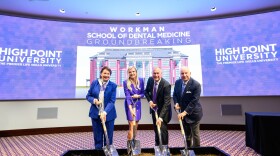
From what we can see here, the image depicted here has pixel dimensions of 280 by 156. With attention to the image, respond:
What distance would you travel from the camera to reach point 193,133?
220 centimetres

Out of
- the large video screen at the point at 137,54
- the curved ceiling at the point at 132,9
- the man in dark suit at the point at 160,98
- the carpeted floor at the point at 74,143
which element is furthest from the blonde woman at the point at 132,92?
the curved ceiling at the point at 132,9

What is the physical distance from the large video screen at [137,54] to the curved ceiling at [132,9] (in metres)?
0.20

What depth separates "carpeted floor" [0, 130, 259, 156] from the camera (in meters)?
2.94

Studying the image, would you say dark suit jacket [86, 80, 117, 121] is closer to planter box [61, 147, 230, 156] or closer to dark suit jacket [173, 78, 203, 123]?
dark suit jacket [173, 78, 203, 123]

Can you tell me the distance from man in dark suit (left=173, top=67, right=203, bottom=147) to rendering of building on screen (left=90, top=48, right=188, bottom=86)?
2.55 meters

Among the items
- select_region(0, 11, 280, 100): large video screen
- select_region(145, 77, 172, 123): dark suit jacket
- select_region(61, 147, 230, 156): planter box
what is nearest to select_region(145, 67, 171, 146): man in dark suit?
select_region(145, 77, 172, 123): dark suit jacket

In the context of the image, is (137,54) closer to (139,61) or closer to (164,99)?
(139,61)

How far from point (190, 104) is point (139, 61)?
2.88 meters


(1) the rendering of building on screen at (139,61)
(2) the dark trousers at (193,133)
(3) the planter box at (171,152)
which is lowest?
(2) the dark trousers at (193,133)

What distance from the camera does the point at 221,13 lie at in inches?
197

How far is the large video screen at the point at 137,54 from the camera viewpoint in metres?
4.50

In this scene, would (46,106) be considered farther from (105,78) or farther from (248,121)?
(248,121)

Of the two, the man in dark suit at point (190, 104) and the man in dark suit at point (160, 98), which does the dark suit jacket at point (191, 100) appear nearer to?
the man in dark suit at point (190, 104)

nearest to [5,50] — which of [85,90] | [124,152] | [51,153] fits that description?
[85,90]
